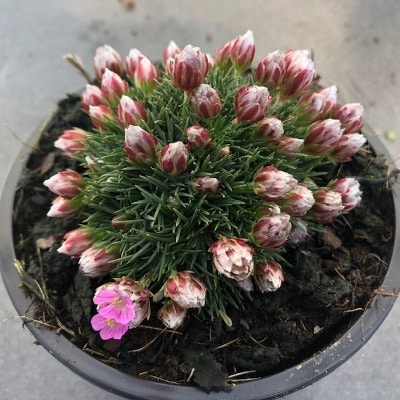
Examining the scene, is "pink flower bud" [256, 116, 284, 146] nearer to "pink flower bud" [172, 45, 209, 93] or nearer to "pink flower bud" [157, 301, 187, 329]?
"pink flower bud" [172, 45, 209, 93]

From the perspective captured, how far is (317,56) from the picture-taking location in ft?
7.49

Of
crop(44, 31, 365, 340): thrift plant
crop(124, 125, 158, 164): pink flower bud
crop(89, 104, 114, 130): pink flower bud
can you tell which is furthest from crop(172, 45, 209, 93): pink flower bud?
crop(89, 104, 114, 130): pink flower bud

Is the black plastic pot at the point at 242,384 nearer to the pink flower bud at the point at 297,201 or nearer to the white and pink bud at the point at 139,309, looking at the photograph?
the white and pink bud at the point at 139,309

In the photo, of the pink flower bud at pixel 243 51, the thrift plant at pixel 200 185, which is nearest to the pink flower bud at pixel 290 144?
the thrift plant at pixel 200 185

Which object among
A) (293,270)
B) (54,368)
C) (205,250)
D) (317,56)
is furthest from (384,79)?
(54,368)

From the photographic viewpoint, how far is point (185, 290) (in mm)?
1020

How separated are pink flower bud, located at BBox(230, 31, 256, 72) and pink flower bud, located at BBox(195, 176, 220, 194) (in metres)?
0.34

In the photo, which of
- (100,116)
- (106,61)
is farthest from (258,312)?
(106,61)

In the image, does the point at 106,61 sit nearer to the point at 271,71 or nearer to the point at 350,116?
the point at 271,71

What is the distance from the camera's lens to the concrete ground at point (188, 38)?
2.16m

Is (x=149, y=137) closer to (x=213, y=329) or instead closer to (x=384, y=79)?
(x=213, y=329)

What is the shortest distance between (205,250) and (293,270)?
0.25m

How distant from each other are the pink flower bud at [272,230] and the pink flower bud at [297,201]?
0.18 ft

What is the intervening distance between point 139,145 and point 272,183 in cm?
28
